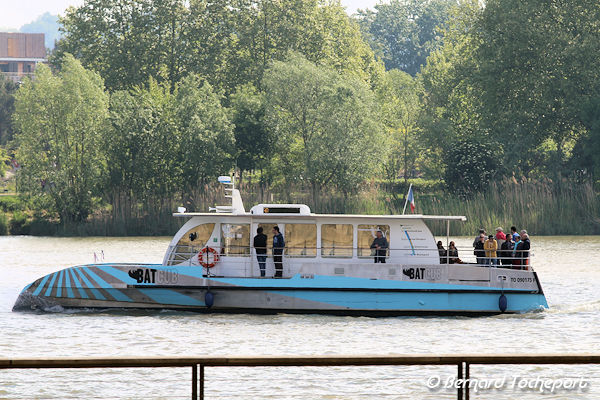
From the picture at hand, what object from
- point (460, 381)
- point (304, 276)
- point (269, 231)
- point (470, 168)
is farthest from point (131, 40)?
point (460, 381)

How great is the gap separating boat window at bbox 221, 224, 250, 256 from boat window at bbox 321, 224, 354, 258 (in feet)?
6.44

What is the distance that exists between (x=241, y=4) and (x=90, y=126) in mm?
22952

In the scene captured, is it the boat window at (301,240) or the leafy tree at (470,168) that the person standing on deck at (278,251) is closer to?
the boat window at (301,240)

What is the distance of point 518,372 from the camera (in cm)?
1764

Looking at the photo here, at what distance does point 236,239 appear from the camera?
970 inches

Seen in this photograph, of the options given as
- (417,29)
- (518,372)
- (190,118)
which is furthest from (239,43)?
(417,29)

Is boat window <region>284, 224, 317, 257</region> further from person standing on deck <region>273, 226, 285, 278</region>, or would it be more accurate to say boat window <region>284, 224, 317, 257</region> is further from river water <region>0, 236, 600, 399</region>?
river water <region>0, 236, 600, 399</region>

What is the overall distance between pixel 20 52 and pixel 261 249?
172 m

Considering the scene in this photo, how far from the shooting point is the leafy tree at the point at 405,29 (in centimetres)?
15075

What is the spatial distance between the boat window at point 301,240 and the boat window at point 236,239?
3.38ft

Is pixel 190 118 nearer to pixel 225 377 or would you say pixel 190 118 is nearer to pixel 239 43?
pixel 239 43

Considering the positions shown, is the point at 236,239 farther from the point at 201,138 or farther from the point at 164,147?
the point at 164,147

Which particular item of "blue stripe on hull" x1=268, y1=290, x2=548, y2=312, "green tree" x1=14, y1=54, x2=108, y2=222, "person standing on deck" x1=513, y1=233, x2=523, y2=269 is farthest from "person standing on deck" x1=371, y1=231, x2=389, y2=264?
"green tree" x1=14, y1=54, x2=108, y2=222

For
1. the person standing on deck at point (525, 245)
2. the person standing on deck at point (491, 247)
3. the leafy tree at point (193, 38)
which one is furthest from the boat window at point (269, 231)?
the leafy tree at point (193, 38)
